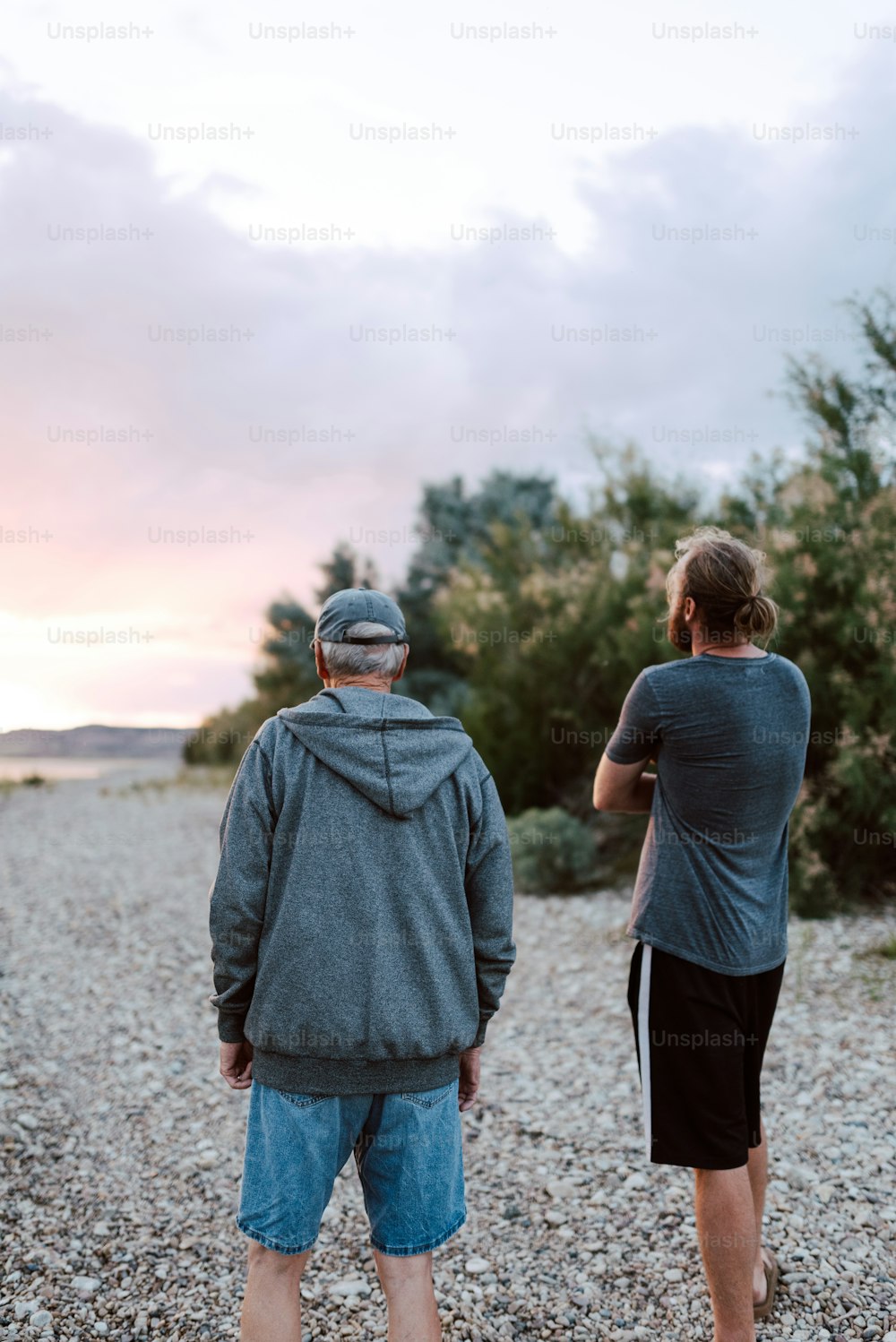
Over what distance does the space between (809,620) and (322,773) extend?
5.95 meters

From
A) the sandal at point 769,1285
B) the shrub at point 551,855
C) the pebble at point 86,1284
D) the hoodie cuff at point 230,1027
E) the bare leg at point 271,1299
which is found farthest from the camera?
the shrub at point 551,855

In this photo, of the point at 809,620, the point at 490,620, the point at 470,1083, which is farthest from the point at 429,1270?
the point at 490,620

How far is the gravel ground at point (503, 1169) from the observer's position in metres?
2.63

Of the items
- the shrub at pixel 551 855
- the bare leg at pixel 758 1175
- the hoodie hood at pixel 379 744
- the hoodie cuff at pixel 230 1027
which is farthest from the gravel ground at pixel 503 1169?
the hoodie hood at pixel 379 744

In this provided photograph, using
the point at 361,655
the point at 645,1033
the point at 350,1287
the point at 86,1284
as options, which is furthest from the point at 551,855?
the point at 361,655

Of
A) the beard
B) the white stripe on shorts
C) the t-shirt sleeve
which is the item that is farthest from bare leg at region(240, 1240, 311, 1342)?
the beard

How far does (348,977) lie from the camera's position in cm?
182

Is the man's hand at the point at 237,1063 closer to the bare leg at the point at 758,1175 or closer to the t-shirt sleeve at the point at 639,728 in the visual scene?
the t-shirt sleeve at the point at 639,728

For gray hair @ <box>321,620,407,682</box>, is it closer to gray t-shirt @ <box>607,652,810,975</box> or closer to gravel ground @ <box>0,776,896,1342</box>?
gray t-shirt @ <box>607,652,810,975</box>

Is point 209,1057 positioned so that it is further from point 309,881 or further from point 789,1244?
point 309,881

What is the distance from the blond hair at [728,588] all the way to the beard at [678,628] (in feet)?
0.15

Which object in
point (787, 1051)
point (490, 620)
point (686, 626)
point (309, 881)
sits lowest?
point (787, 1051)

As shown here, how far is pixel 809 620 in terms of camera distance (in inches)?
276

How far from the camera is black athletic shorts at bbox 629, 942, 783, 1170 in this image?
2111mm
